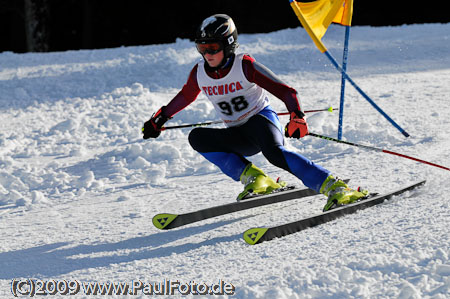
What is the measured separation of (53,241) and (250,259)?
59.4 inches

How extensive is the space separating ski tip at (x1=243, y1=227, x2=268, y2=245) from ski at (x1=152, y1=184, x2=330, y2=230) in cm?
63

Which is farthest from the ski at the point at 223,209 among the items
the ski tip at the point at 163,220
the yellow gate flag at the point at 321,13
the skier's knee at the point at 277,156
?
the yellow gate flag at the point at 321,13

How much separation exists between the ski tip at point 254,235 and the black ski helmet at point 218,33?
1.26 metres

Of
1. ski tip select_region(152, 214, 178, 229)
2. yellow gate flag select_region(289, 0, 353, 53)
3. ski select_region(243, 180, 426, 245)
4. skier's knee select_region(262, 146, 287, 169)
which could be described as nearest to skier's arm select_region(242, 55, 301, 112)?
skier's knee select_region(262, 146, 287, 169)

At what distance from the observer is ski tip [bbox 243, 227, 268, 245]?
11.6 feet

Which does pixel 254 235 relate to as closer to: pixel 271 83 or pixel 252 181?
pixel 252 181

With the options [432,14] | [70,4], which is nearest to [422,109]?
[432,14]

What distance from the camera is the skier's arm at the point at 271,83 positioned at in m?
3.96

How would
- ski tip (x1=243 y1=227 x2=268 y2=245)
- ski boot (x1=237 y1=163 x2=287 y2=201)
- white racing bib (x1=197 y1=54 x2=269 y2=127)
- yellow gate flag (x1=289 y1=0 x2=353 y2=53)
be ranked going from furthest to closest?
yellow gate flag (x1=289 y1=0 x2=353 y2=53)
ski boot (x1=237 y1=163 x2=287 y2=201)
white racing bib (x1=197 y1=54 x2=269 y2=127)
ski tip (x1=243 y1=227 x2=268 y2=245)

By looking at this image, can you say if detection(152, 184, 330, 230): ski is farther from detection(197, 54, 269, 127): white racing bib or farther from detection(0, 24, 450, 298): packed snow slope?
detection(197, 54, 269, 127): white racing bib

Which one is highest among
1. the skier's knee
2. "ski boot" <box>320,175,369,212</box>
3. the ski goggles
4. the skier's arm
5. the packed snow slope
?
the ski goggles

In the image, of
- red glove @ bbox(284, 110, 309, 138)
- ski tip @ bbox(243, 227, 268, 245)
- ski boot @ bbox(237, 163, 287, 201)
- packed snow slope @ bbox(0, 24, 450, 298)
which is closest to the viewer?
packed snow slope @ bbox(0, 24, 450, 298)

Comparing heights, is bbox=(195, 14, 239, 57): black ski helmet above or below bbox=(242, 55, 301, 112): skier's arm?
above

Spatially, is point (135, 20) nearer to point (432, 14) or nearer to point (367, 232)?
point (432, 14)
